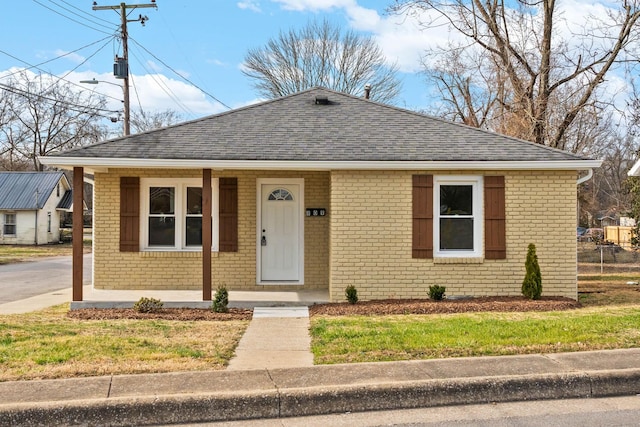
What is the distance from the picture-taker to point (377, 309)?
32.2ft

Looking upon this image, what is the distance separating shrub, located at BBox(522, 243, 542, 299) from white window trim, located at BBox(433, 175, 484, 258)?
924mm

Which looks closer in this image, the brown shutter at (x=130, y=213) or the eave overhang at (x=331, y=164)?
the eave overhang at (x=331, y=164)

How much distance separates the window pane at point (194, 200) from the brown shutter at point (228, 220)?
1.70ft

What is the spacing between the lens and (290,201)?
40.1 feet

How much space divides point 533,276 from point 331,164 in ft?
14.1

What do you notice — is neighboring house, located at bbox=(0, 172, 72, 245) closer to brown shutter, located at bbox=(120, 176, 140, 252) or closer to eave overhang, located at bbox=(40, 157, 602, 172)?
brown shutter, located at bbox=(120, 176, 140, 252)

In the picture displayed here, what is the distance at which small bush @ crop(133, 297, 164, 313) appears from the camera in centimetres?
988

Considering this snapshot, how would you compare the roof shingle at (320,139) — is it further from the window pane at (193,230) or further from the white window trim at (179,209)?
the window pane at (193,230)

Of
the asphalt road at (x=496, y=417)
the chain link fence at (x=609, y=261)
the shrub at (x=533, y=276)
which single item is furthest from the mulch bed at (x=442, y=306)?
the chain link fence at (x=609, y=261)

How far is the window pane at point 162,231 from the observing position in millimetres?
11992

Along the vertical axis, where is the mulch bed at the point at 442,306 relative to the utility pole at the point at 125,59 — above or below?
below

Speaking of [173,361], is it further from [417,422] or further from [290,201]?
[290,201]

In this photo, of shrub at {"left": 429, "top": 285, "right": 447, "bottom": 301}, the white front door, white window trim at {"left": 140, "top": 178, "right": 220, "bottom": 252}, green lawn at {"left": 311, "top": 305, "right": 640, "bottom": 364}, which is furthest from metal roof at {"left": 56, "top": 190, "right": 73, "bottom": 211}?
green lawn at {"left": 311, "top": 305, "right": 640, "bottom": 364}

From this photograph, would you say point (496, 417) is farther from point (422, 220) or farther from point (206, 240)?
point (206, 240)
